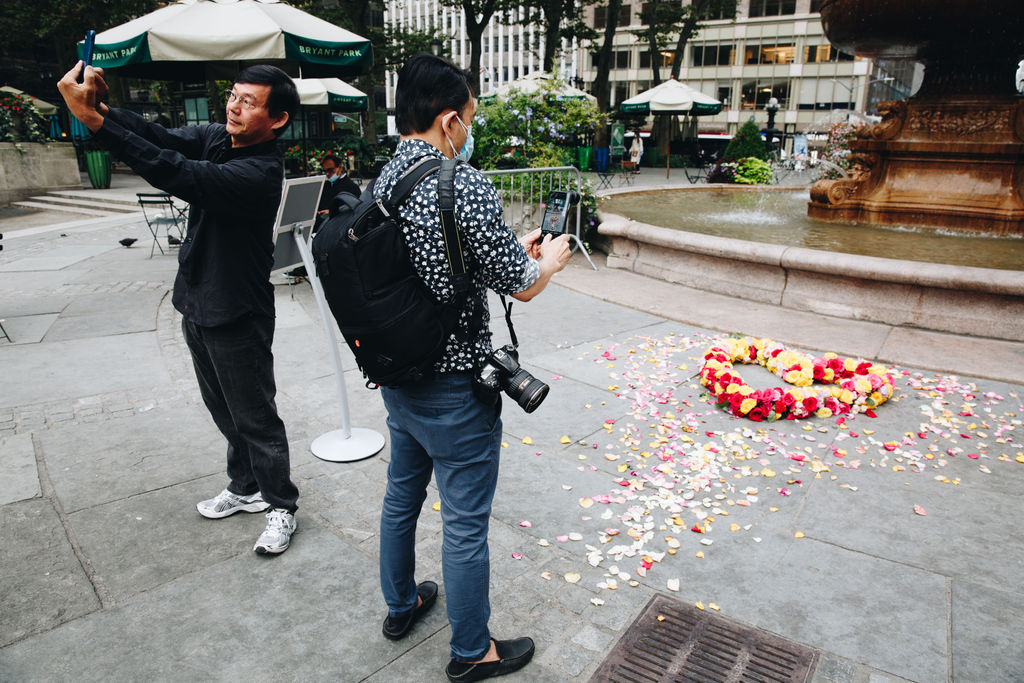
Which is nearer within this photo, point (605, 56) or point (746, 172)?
point (746, 172)

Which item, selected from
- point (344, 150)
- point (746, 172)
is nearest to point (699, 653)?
point (746, 172)

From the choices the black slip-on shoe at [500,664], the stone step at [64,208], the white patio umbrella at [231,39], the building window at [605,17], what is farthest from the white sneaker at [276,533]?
the building window at [605,17]

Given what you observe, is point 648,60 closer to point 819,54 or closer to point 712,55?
point 712,55

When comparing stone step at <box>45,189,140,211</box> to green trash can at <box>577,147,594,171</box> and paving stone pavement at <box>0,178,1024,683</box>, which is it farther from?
green trash can at <box>577,147,594,171</box>

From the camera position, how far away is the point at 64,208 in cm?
1680

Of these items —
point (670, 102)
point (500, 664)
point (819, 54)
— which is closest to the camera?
point (500, 664)

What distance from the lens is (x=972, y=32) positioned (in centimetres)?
832

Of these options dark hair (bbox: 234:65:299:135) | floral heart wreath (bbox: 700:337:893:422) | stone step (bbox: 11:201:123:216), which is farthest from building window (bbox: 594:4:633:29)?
dark hair (bbox: 234:65:299:135)

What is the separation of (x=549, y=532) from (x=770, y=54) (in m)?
71.3

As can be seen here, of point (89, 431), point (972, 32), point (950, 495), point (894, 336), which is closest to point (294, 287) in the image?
point (89, 431)

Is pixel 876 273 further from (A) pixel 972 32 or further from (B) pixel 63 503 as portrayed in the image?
(B) pixel 63 503

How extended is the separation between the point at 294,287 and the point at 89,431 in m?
4.18

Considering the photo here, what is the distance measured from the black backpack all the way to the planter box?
20.1m

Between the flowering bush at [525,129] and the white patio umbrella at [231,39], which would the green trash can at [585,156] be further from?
the white patio umbrella at [231,39]
